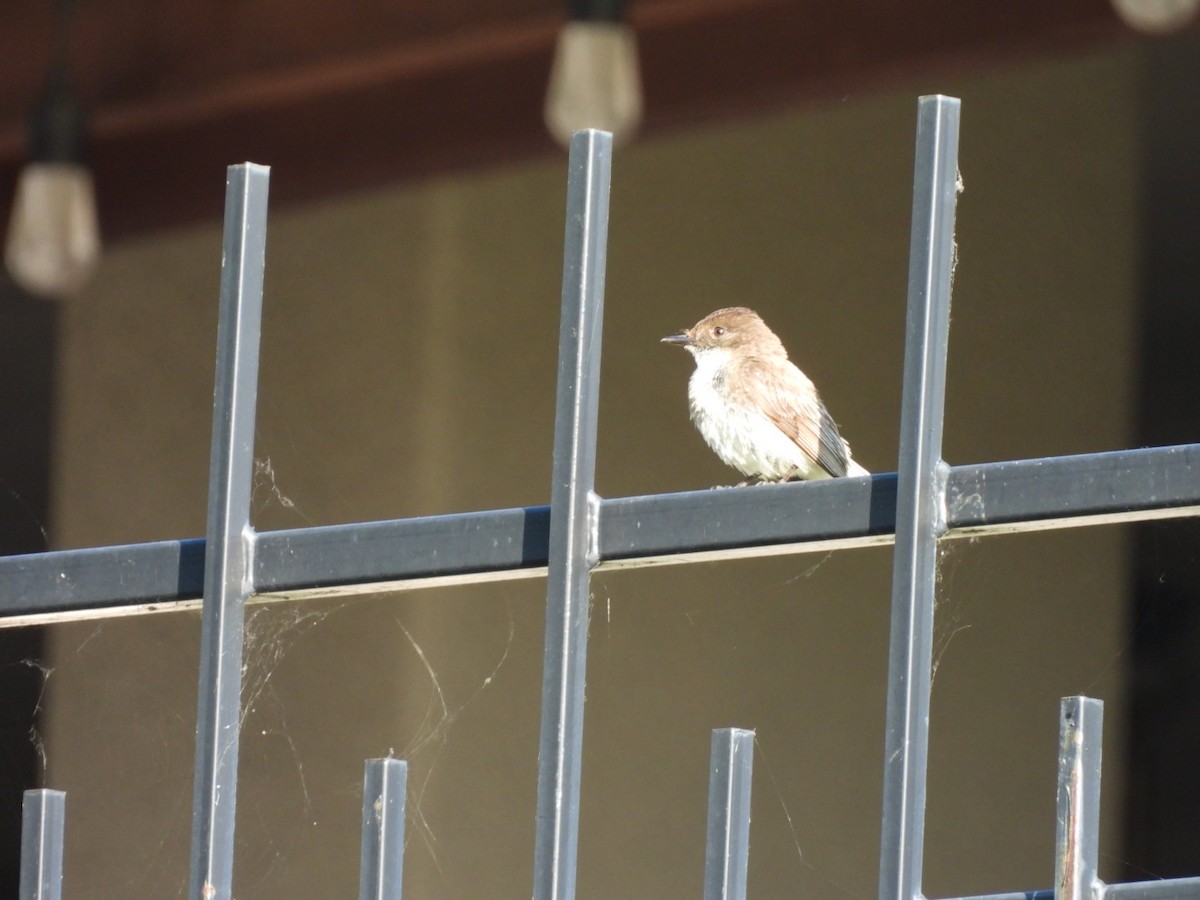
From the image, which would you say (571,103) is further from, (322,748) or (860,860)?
(860,860)

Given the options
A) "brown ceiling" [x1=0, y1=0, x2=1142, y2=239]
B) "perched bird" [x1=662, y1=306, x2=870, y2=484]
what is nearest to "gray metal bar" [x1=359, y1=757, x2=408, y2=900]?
"perched bird" [x1=662, y1=306, x2=870, y2=484]

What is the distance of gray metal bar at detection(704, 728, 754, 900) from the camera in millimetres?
1134

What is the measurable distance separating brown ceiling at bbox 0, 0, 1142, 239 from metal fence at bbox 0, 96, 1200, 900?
3601 mm

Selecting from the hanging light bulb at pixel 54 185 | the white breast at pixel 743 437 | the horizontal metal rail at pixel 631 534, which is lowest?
the horizontal metal rail at pixel 631 534

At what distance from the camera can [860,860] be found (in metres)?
4.98

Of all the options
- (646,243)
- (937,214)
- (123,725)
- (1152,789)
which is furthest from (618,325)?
(937,214)

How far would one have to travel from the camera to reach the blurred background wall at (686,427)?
495cm

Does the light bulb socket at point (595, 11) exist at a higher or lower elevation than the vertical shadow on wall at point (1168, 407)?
higher

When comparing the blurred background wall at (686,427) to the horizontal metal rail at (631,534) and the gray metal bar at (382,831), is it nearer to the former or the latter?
the horizontal metal rail at (631,534)

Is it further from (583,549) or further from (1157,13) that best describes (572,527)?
(1157,13)

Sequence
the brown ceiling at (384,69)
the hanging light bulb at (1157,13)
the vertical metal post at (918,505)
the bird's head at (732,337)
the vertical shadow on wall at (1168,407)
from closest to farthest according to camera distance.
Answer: the vertical metal post at (918,505)
the bird's head at (732,337)
the hanging light bulb at (1157,13)
the brown ceiling at (384,69)
the vertical shadow on wall at (1168,407)

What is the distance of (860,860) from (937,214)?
→ 4.02 metres

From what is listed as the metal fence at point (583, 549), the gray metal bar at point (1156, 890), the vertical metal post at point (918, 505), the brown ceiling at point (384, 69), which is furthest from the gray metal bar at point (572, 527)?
the brown ceiling at point (384, 69)

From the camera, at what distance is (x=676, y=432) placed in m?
5.37
